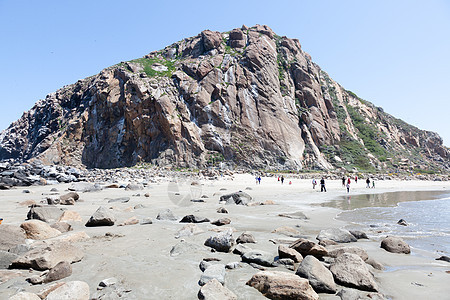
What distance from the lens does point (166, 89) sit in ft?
182

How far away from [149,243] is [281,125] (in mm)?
54644

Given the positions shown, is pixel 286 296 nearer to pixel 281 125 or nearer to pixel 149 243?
pixel 149 243

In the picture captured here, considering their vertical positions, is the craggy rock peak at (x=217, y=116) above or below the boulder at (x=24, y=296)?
above

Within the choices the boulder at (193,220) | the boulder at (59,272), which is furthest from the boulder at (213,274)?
the boulder at (193,220)

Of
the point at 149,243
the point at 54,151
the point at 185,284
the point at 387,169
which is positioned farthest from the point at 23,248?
the point at 387,169

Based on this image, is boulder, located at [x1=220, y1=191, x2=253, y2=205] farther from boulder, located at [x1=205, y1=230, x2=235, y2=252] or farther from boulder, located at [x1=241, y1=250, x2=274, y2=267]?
boulder, located at [x1=241, y1=250, x2=274, y2=267]

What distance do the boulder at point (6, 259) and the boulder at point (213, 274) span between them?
3199mm

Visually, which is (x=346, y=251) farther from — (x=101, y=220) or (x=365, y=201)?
(x=365, y=201)

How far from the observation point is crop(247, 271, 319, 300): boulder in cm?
361

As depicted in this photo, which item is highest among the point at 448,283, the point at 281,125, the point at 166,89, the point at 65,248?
the point at 166,89

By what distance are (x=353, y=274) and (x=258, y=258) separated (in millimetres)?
1649

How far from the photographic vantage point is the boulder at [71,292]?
3.13 meters

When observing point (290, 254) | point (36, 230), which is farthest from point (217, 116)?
point (290, 254)

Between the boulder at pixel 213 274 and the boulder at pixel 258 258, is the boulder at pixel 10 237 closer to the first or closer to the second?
the boulder at pixel 213 274
